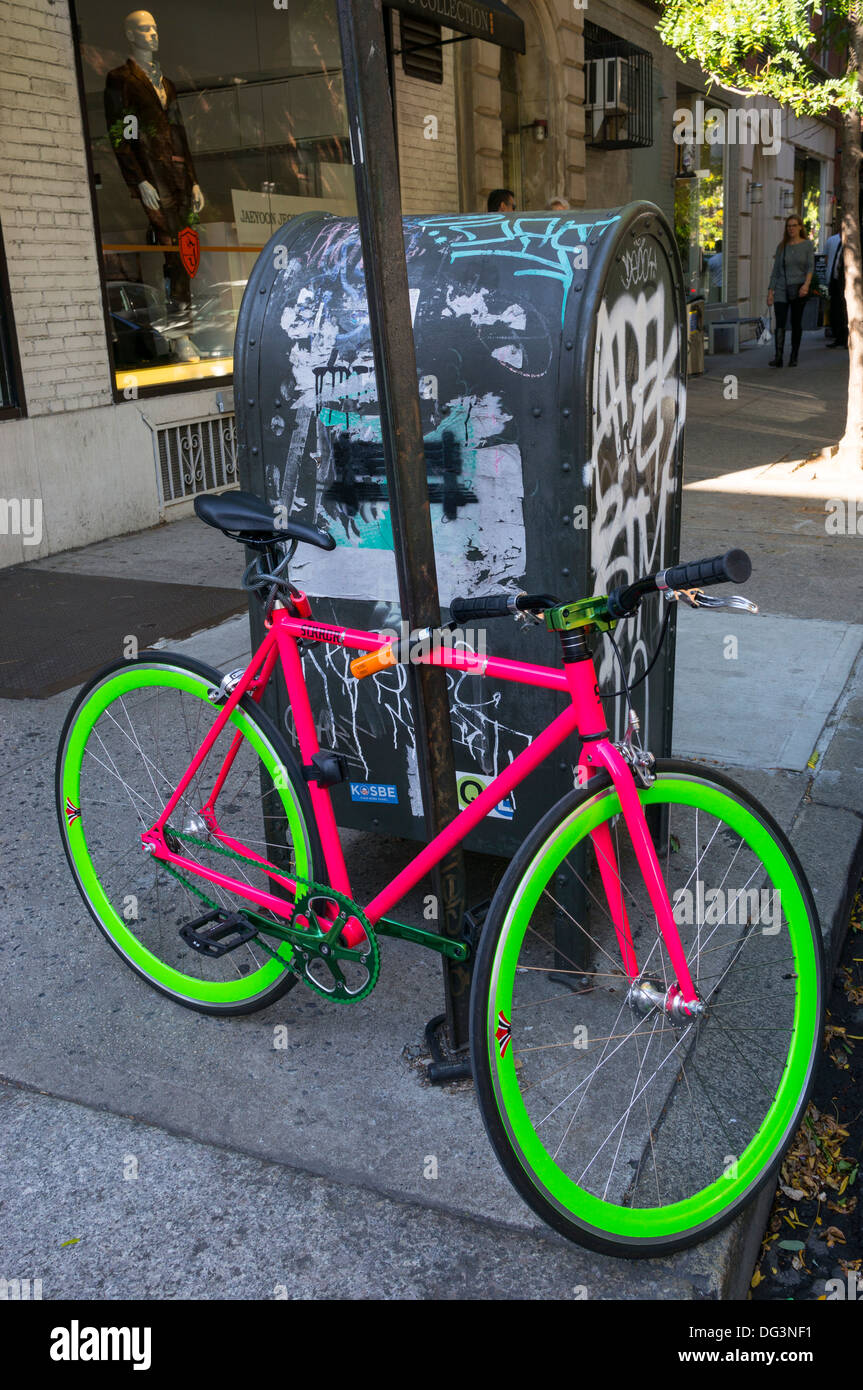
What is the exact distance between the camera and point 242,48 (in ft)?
33.3

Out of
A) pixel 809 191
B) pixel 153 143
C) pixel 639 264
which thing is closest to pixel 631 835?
pixel 639 264

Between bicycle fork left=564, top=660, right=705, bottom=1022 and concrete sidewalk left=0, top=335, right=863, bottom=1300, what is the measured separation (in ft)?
1.47

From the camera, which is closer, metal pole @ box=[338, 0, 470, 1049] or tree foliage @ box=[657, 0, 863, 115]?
metal pole @ box=[338, 0, 470, 1049]

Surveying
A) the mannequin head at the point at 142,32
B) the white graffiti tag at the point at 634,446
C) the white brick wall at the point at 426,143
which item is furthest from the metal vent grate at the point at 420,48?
the white graffiti tag at the point at 634,446

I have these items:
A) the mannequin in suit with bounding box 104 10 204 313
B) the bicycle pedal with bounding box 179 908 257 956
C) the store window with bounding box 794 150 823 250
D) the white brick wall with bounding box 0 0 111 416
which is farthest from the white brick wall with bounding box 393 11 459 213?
the store window with bounding box 794 150 823 250

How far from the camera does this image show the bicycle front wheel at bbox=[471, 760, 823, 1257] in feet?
6.61

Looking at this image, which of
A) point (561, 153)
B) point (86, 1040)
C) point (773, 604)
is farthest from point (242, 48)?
point (86, 1040)

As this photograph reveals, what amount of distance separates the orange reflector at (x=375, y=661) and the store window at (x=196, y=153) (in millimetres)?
6714

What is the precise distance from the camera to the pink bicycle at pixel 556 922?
2086 mm

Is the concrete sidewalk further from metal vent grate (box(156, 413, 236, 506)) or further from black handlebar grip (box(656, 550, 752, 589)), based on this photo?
metal vent grate (box(156, 413, 236, 506))

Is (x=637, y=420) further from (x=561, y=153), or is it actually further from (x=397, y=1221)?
(x=561, y=153)

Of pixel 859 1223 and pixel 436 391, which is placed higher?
pixel 436 391

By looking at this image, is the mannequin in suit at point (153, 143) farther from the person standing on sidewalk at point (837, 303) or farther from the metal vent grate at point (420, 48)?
the person standing on sidewalk at point (837, 303)

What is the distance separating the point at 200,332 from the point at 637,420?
297 inches
